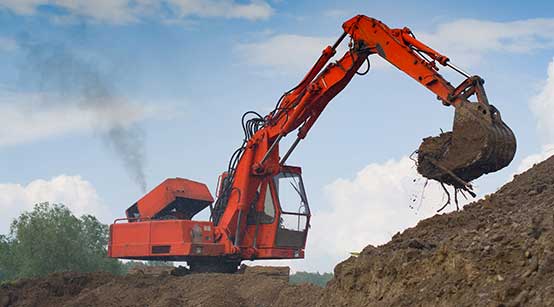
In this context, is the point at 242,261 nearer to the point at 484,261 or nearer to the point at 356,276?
the point at 356,276

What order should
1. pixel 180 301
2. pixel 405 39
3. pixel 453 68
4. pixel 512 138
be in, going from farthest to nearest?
pixel 180 301
pixel 405 39
pixel 453 68
pixel 512 138

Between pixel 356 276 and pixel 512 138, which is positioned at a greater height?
pixel 512 138

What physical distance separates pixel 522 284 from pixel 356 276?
314 cm

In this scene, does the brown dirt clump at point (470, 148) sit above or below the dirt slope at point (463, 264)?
above

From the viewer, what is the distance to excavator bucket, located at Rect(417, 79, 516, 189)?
35.7 feet

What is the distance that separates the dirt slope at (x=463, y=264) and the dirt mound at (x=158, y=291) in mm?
50

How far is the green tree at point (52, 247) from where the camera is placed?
38.0 metres

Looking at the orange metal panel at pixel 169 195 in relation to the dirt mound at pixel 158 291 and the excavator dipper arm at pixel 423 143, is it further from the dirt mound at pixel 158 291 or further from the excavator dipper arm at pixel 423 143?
the dirt mound at pixel 158 291

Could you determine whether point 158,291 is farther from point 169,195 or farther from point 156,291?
point 169,195

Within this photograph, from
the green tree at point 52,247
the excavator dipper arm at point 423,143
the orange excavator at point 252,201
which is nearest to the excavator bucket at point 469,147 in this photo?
the excavator dipper arm at point 423,143

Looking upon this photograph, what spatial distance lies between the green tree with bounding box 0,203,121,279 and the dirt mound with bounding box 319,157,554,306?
30.1 meters

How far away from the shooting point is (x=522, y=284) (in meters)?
6.30

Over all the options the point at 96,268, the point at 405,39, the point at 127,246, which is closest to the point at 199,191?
the point at 127,246

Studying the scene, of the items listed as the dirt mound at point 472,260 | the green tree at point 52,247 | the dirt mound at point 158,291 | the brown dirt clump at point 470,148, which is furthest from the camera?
the green tree at point 52,247
